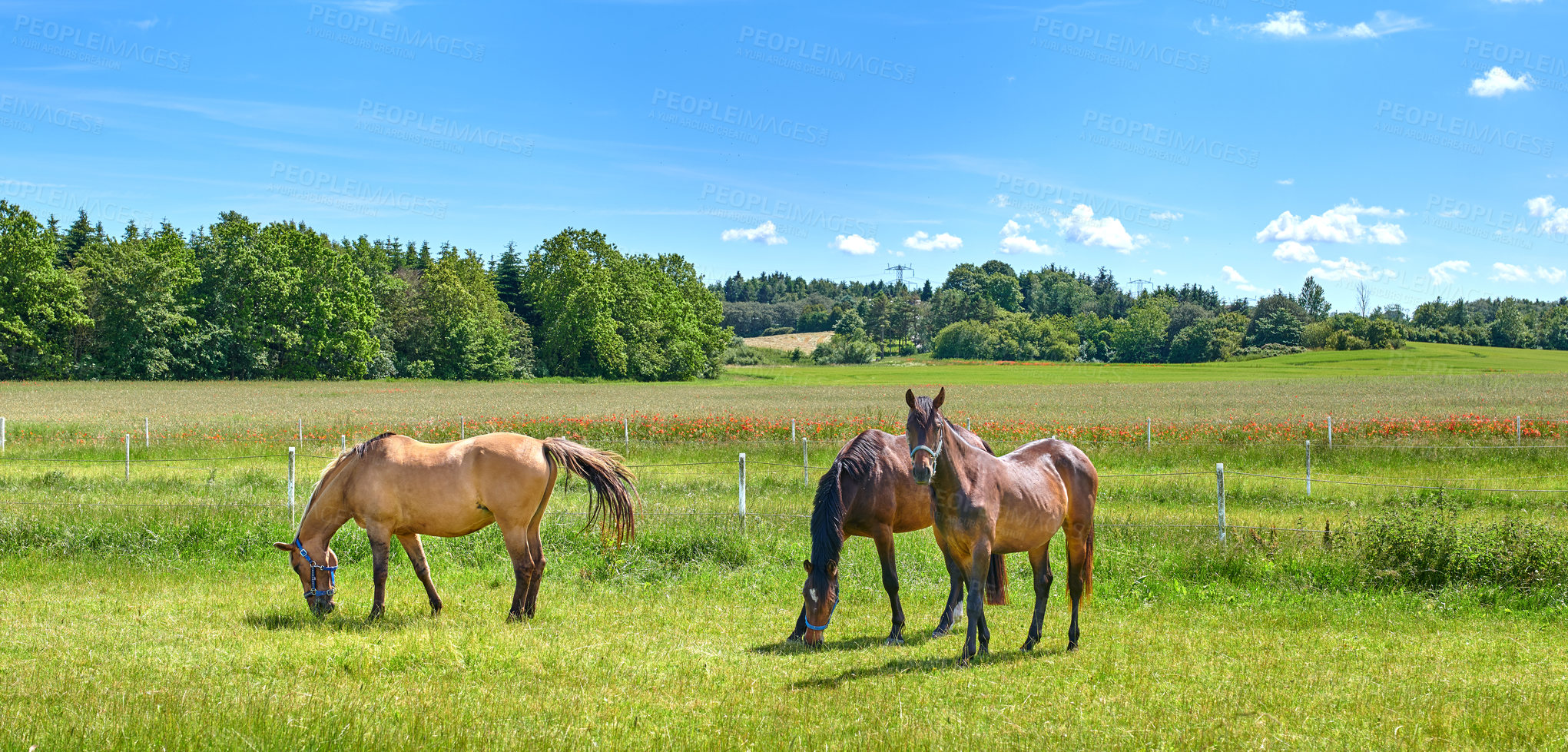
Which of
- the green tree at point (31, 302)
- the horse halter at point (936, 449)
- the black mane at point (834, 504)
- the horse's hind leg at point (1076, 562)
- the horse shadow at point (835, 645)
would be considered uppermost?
the green tree at point (31, 302)

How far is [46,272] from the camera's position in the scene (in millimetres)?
55281

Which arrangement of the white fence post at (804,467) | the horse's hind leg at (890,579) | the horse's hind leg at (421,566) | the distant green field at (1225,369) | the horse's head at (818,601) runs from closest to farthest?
the horse's head at (818,601) → the horse's hind leg at (890,579) → the horse's hind leg at (421,566) → the white fence post at (804,467) → the distant green field at (1225,369)

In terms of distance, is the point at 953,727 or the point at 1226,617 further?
the point at 1226,617

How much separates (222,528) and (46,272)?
186 ft

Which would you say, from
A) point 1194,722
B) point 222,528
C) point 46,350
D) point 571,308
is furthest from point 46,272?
point 1194,722

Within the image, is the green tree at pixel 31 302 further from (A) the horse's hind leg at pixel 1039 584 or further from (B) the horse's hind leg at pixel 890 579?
(A) the horse's hind leg at pixel 1039 584

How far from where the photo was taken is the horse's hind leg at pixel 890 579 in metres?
8.36

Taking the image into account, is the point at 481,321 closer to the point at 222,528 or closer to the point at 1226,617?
the point at 222,528

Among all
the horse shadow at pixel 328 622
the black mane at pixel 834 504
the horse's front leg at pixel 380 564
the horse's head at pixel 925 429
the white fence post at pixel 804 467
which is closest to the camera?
the horse's head at pixel 925 429

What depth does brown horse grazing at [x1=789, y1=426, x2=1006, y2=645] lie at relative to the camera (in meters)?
8.04

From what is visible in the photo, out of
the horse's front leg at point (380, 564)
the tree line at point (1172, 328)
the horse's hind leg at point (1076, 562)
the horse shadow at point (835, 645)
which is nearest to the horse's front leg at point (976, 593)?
the horse shadow at point (835, 645)

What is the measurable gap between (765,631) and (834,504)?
1497mm

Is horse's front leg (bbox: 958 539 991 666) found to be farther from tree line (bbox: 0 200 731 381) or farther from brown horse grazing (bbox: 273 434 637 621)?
tree line (bbox: 0 200 731 381)

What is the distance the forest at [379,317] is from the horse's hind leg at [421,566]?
61129 mm
